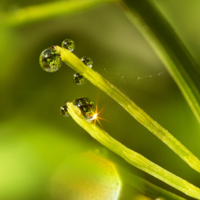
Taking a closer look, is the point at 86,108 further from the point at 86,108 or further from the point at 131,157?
the point at 131,157

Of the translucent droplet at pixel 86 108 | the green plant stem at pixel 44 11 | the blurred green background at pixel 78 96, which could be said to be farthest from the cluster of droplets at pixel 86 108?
the green plant stem at pixel 44 11

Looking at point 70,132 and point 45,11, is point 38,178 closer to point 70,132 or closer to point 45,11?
point 70,132

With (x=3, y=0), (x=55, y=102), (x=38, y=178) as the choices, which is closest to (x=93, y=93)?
(x=55, y=102)

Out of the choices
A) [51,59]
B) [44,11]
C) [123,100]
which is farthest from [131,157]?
[44,11]

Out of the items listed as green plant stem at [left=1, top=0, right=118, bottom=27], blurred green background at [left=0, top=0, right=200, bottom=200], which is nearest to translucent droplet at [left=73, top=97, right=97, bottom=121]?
blurred green background at [left=0, top=0, right=200, bottom=200]

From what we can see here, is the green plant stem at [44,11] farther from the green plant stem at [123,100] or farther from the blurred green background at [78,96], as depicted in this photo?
the green plant stem at [123,100]

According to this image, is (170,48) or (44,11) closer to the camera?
(170,48)
